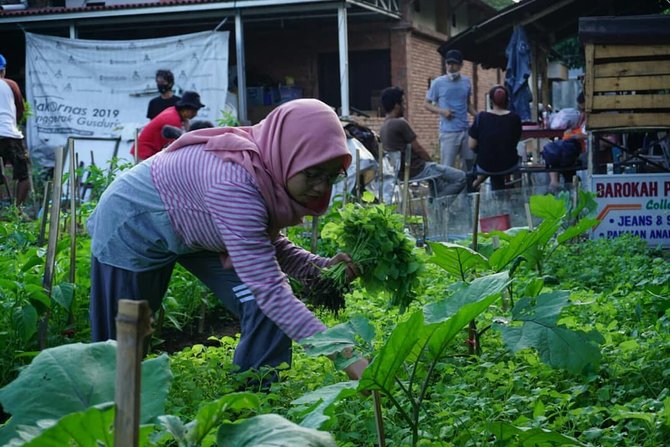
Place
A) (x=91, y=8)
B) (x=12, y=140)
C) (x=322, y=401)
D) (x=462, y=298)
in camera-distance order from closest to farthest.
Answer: (x=322, y=401) → (x=462, y=298) → (x=12, y=140) → (x=91, y=8)

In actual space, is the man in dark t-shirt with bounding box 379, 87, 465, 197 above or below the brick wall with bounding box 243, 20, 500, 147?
below

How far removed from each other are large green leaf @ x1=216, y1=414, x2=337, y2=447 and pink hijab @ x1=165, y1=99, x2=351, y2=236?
1.59 metres

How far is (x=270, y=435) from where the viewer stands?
5.61ft

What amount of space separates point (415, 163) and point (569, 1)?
3.64 m

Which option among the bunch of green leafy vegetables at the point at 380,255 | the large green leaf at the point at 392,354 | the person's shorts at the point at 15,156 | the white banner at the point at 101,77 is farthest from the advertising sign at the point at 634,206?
the white banner at the point at 101,77

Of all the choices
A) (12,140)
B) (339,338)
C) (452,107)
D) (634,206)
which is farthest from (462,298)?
(452,107)

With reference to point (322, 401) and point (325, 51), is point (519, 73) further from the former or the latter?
point (322, 401)

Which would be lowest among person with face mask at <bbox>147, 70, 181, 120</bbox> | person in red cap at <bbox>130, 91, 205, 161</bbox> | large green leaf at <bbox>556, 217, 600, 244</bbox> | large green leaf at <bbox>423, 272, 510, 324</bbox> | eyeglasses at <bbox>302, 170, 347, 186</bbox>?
large green leaf at <bbox>556, 217, 600, 244</bbox>

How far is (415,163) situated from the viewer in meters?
11.9

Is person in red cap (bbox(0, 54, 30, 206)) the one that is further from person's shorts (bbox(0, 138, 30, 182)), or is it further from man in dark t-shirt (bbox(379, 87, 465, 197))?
man in dark t-shirt (bbox(379, 87, 465, 197))

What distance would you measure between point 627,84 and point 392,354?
282 inches

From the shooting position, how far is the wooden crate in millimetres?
8695

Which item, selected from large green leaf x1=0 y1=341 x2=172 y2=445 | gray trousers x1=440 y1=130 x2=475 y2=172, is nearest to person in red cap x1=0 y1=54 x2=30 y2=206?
gray trousers x1=440 y1=130 x2=475 y2=172

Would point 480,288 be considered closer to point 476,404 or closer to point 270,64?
point 476,404
